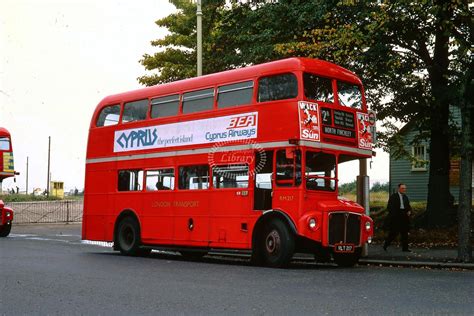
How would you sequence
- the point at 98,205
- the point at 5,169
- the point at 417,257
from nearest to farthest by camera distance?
the point at 417,257 → the point at 98,205 → the point at 5,169

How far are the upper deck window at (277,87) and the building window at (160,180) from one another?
138 inches

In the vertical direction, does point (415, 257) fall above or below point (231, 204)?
below

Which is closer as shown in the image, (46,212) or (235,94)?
(235,94)

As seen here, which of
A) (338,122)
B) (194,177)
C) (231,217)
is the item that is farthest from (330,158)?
(194,177)

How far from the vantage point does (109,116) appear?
1920 centimetres

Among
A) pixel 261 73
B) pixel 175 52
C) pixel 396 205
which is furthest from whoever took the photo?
pixel 175 52

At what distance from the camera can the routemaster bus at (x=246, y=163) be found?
14.1m

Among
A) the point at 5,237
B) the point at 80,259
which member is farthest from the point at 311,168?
the point at 5,237

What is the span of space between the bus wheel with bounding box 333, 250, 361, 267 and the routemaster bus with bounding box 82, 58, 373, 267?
0.07 ft

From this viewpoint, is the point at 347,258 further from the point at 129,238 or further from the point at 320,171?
the point at 129,238

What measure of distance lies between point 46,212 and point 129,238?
25405mm

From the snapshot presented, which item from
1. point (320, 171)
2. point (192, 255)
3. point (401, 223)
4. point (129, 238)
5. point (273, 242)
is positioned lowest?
point (192, 255)

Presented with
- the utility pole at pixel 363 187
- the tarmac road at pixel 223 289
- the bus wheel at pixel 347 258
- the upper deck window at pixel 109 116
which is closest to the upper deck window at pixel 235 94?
the utility pole at pixel 363 187

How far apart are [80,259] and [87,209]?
364 cm
